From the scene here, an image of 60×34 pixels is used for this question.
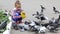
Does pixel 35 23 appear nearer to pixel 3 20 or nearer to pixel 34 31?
pixel 34 31

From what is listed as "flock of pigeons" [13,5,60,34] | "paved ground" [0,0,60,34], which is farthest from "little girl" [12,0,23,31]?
"paved ground" [0,0,60,34]

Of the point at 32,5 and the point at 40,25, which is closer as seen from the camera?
the point at 40,25

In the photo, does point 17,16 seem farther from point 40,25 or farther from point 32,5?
point 32,5

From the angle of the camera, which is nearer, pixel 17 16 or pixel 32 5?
pixel 17 16

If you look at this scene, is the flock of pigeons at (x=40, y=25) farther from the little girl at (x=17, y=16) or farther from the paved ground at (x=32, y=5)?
the paved ground at (x=32, y=5)

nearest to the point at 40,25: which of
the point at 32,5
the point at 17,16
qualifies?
the point at 17,16

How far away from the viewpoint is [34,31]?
0.92m

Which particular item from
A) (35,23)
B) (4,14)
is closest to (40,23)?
(35,23)

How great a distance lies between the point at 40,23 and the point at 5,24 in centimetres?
22

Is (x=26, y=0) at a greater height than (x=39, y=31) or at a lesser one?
greater

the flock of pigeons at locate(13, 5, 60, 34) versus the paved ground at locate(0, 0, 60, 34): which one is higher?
the paved ground at locate(0, 0, 60, 34)

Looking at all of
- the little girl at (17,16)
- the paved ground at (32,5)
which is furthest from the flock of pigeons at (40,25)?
the paved ground at (32,5)

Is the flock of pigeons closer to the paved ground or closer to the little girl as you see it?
the little girl

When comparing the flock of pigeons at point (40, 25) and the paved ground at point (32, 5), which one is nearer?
the flock of pigeons at point (40, 25)
